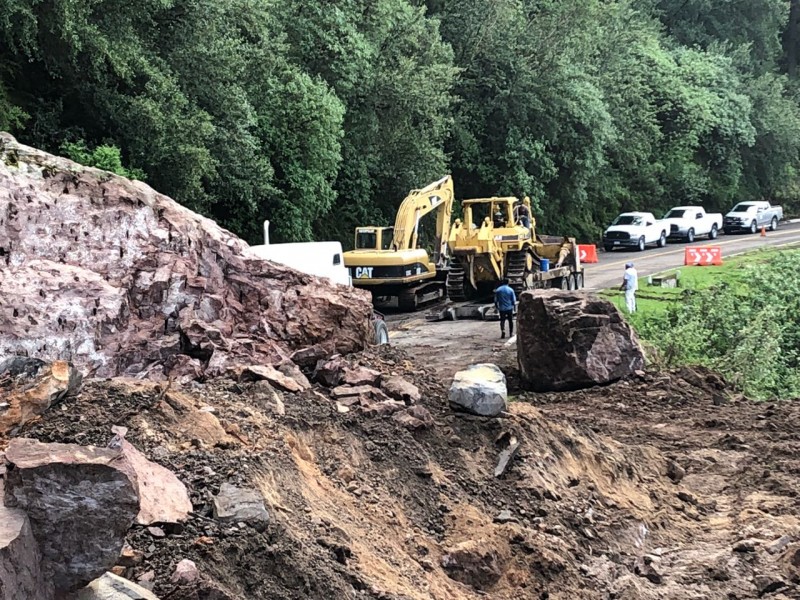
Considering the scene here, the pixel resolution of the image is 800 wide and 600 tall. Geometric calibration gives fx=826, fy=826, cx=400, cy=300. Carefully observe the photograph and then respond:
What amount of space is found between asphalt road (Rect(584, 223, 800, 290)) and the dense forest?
3.74 metres

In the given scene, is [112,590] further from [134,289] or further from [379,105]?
[379,105]

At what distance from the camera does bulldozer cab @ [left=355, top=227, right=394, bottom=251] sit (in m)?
20.7

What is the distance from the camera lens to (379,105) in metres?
25.7

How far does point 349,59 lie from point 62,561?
2180 cm

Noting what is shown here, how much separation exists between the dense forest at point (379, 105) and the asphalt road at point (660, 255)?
3742 millimetres

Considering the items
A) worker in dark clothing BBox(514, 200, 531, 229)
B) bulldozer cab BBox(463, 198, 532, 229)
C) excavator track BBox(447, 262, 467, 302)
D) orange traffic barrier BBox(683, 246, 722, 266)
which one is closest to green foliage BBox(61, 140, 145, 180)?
excavator track BBox(447, 262, 467, 302)

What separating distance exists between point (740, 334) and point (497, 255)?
619cm

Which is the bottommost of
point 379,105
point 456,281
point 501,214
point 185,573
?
point 185,573

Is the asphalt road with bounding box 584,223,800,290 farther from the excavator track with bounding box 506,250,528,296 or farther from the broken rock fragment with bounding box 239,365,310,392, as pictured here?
the broken rock fragment with bounding box 239,365,310,392

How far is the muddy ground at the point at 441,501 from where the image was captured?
4.82m

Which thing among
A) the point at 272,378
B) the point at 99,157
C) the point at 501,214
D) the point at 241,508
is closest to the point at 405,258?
the point at 501,214

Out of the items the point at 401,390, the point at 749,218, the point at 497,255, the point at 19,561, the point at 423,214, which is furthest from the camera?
the point at 749,218

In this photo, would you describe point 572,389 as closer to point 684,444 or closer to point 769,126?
point 684,444

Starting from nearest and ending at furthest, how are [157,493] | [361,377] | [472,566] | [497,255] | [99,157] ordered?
1. [157,493]
2. [472,566]
3. [361,377]
4. [99,157]
5. [497,255]
